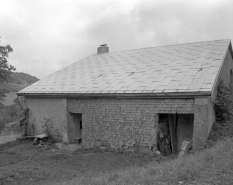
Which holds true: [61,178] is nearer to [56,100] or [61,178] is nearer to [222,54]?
[56,100]

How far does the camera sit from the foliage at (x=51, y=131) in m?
11.7

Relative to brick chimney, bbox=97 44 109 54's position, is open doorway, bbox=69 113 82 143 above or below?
below

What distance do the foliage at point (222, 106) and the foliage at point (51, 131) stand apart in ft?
23.8

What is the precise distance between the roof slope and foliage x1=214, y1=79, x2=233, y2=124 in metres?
1.16

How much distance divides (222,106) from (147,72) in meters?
3.33

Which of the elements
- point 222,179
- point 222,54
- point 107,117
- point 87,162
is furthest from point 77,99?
point 222,179

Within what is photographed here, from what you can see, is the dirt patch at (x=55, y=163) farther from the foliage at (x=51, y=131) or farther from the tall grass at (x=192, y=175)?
the tall grass at (x=192, y=175)

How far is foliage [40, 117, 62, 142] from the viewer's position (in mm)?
11688

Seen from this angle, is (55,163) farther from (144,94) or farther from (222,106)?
(222,106)

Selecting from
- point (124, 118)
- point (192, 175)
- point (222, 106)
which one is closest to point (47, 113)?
point (124, 118)

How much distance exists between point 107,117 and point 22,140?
18.9ft

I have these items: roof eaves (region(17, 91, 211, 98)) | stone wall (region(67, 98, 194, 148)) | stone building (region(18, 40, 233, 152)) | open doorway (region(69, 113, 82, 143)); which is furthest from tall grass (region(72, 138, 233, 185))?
open doorway (region(69, 113, 82, 143))

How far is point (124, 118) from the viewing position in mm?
9484

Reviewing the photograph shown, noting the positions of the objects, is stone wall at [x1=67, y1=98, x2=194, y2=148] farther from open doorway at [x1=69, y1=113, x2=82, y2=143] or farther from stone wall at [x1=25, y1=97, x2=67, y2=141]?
stone wall at [x1=25, y1=97, x2=67, y2=141]
